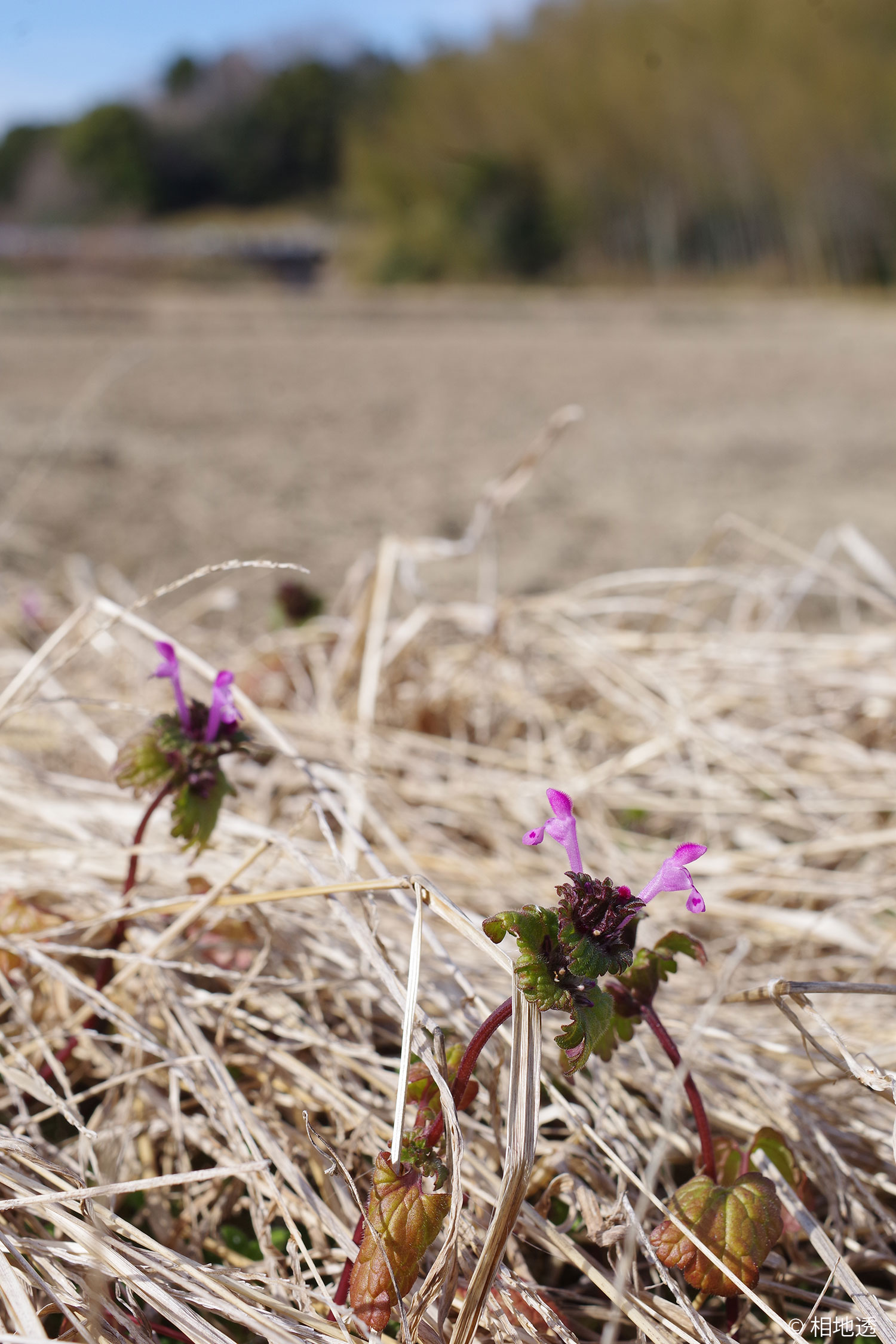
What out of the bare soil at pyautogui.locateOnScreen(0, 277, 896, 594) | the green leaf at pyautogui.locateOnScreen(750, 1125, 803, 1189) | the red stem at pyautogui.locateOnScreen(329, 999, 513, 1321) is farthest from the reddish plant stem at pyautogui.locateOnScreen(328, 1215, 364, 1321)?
the bare soil at pyautogui.locateOnScreen(0, 277, 896, 594)

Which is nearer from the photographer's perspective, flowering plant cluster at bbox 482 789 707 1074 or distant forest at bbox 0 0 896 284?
flowering plant cluster at bbox 482 789 707 1074

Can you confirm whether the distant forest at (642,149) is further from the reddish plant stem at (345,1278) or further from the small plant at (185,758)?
the reddish plant stem at (345,1278)

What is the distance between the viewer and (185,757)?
1.01 m

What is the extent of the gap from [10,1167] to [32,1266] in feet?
0.37

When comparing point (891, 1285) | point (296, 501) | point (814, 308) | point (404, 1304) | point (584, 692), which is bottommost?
point (891, 1285)

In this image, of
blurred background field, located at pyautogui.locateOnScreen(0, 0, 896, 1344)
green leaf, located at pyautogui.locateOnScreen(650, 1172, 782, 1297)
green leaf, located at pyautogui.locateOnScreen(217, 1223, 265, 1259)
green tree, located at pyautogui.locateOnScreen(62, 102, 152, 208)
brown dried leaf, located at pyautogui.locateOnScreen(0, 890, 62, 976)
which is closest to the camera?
green leaf, located at pyautogui.locateOnScreen(650, 1172, 782, 1297)

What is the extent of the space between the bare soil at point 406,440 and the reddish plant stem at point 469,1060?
1483 millimetres

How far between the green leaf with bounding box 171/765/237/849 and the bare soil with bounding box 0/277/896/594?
43.6 inches

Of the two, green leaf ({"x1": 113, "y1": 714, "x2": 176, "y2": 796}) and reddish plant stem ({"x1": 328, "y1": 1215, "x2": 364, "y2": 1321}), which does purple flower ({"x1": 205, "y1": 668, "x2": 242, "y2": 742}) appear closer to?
green leaf ({"x1": 113, "y1": 714, "x2": 176, "y2": 796})

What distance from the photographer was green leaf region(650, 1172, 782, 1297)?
0.81 metres

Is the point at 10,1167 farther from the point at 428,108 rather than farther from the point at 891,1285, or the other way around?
the point at 428,108

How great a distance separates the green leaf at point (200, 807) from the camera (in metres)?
1.01

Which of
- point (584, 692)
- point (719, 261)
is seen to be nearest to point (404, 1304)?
point (584, 692)

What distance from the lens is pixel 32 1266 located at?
0.83m
